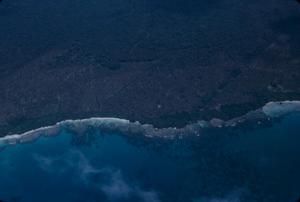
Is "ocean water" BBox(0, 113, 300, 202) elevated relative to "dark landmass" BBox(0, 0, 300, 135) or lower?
lower

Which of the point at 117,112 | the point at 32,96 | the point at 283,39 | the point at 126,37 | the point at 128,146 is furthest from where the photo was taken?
the point at 126,37

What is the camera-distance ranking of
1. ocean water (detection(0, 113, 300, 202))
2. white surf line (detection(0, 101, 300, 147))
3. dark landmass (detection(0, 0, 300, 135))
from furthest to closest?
dark landmass (detection(0, 0, 300, 135))
white surf line (detection(0, 101, 300, 147))
ocean water (detection(0, 113, 300, 202))

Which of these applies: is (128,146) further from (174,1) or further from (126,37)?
(174,1)

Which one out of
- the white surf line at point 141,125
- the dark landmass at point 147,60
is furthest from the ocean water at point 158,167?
the dark landmass at point 147,60

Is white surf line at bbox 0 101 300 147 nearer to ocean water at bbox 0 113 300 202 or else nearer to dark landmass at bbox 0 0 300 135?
ocean water at bbox 0 113 300 202

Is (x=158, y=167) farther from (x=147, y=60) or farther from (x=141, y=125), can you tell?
(x=147, y=60)

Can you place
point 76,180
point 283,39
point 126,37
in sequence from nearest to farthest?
point 76,180, point 283,39, point 126,37

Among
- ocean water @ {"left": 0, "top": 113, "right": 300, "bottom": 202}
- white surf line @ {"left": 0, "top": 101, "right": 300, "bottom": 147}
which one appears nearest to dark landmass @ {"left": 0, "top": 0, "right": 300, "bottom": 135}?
white surf line @ {"left": 0, "top": 101, "right": 300, "bottom": 147}

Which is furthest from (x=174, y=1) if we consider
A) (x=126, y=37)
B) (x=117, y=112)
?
(x=117, y=112)
